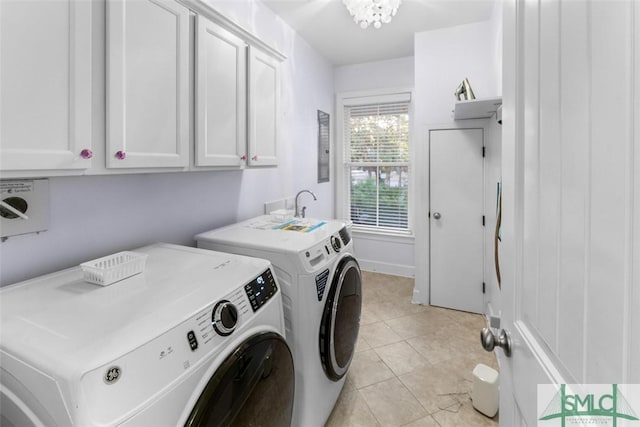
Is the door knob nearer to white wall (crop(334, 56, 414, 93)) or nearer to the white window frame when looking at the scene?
the white window frame

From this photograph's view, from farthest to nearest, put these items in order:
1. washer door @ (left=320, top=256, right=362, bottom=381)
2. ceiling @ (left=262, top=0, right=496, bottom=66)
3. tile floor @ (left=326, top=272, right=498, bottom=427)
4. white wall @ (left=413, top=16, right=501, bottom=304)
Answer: white wall @ (left=413, top=16, right=501, bottom=304), ceiling @ (left=262, top=0, right=496, bottom=66), tile floor @ (left=326, top=272, right=498, bottom=427), washer door @ (left=320, top=256, right=362, bottom=381)

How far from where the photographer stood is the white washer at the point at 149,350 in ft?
2.14

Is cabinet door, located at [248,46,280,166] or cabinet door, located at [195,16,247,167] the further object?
cabinet door, located at [248,46,280,166]

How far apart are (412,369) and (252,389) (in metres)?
1.61

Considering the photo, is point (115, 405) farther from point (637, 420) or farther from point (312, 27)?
point (312, 27)

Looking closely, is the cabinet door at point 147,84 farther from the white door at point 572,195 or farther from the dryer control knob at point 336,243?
the white door at point 572,195

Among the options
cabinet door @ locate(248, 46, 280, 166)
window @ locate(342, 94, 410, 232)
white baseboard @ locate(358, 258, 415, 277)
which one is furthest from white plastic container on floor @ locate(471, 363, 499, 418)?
window @ locate(342, 94, 410, 232)

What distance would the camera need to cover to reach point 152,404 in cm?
70

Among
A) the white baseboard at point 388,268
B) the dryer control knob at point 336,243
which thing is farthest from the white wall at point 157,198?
the white baseboard at point 388,268

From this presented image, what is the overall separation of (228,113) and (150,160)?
56cm

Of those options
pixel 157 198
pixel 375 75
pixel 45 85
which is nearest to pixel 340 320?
pixel 157 198

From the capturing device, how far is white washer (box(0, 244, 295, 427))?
2.14ft

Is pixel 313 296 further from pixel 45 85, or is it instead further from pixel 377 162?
pixel 377 162

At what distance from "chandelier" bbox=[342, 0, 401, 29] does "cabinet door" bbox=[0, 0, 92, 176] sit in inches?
74.9
